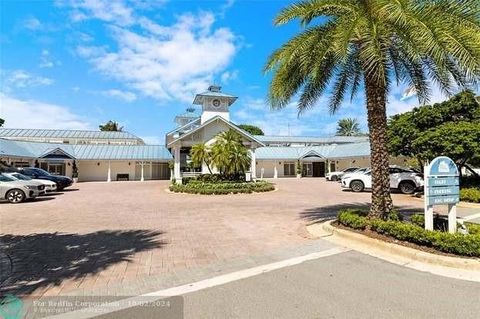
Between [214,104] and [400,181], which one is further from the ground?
[214,104]

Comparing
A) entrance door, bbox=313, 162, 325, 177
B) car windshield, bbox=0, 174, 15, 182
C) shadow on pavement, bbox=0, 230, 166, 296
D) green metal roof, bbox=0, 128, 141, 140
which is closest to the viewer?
shadow on pavement, bbox=0, 230, 166, 296

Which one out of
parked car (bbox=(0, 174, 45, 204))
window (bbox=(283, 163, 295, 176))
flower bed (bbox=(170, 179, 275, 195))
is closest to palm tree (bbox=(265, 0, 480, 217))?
flower bed (bbox=(170, 179, 275, 195))

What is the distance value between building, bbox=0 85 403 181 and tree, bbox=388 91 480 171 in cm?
1392

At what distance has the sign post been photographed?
7750mm

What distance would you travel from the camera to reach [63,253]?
7602 mm

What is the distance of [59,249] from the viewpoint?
313 inches

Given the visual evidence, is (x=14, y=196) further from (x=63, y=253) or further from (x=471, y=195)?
(x=471, y=195)

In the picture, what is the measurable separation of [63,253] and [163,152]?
124 feet

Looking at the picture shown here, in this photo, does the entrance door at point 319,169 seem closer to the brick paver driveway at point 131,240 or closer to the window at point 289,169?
the window at point 289,169

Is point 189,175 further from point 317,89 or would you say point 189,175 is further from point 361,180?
point 317,89

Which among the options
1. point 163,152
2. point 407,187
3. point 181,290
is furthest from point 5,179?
point 163,152

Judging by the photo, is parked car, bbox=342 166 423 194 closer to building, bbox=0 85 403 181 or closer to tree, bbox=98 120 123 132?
building, bbox=0 85 403 181

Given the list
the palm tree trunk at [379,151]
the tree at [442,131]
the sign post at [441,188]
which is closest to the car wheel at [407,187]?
the tree at [442,131]

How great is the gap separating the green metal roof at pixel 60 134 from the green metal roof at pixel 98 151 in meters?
12.1
